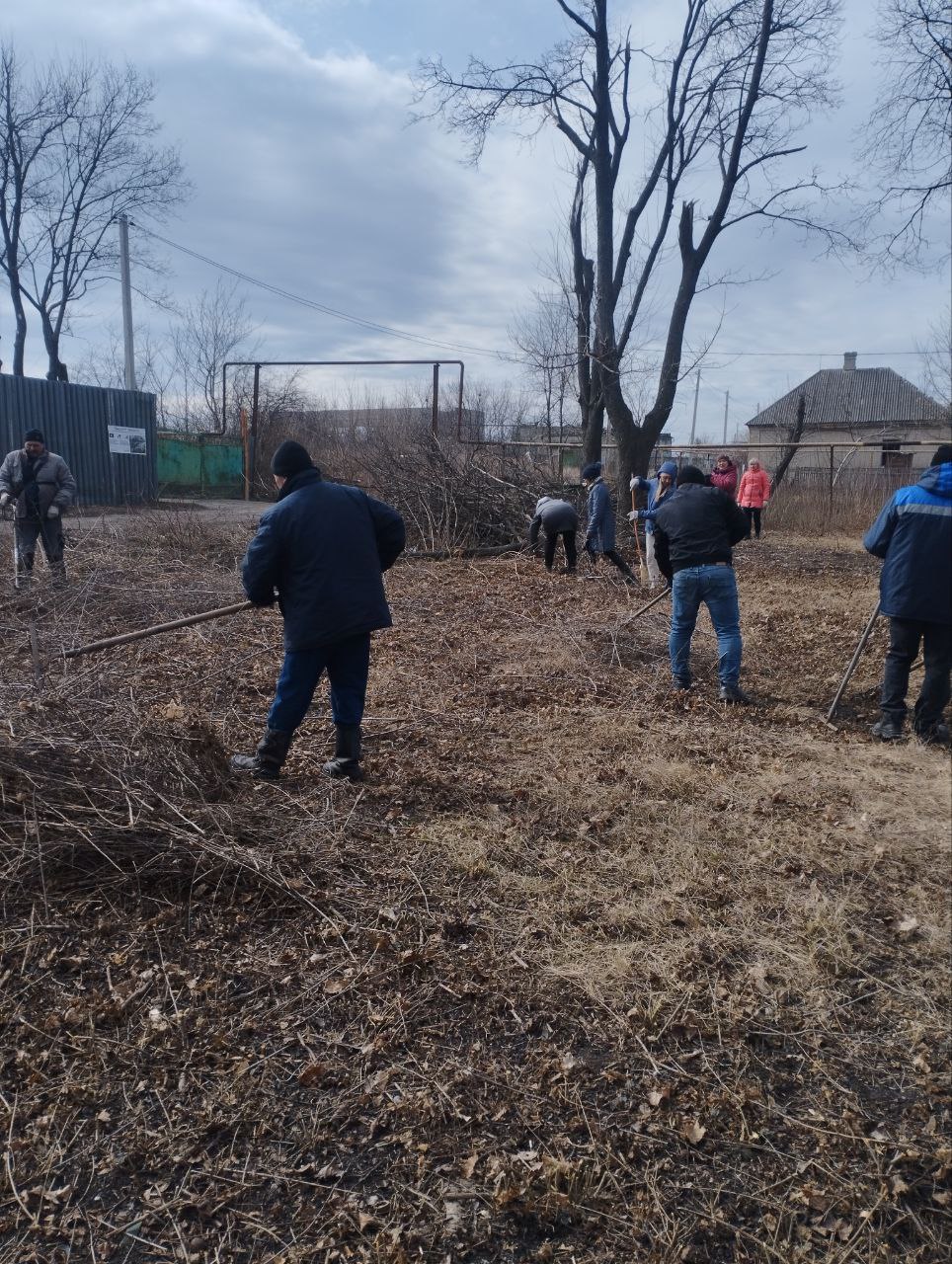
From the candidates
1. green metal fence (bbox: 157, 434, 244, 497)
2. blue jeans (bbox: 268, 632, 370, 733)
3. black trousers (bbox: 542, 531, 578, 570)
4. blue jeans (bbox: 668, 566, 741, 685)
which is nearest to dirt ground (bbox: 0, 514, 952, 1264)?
blue jeans (bbox: 268, 632, 370, 733)

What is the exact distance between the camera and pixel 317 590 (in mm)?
4336

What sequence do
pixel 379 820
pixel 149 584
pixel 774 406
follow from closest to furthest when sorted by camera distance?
pixel 379 820, pixel 149 584, pixel 774 406

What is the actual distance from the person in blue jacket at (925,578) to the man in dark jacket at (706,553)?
162 cm

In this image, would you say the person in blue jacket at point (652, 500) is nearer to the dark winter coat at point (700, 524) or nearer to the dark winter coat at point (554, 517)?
the dark winter coat at point (554, 517)

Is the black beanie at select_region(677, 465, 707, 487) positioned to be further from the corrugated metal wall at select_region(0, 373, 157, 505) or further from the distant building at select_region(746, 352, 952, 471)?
the distant building at select_region(746, 352, 952, 471)

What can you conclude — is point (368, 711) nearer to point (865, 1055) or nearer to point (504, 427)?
point (865, 1055)

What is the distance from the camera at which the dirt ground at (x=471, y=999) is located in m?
2.11

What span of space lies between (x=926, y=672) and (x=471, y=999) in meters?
2.05

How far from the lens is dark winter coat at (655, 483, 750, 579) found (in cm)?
577

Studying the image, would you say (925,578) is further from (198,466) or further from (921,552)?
(198,466)

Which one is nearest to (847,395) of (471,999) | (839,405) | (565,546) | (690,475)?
(839,405)

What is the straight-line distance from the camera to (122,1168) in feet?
7.44

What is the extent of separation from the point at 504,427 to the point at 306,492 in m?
13.8

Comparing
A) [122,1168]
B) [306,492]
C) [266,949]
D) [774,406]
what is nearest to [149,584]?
[306,492]
